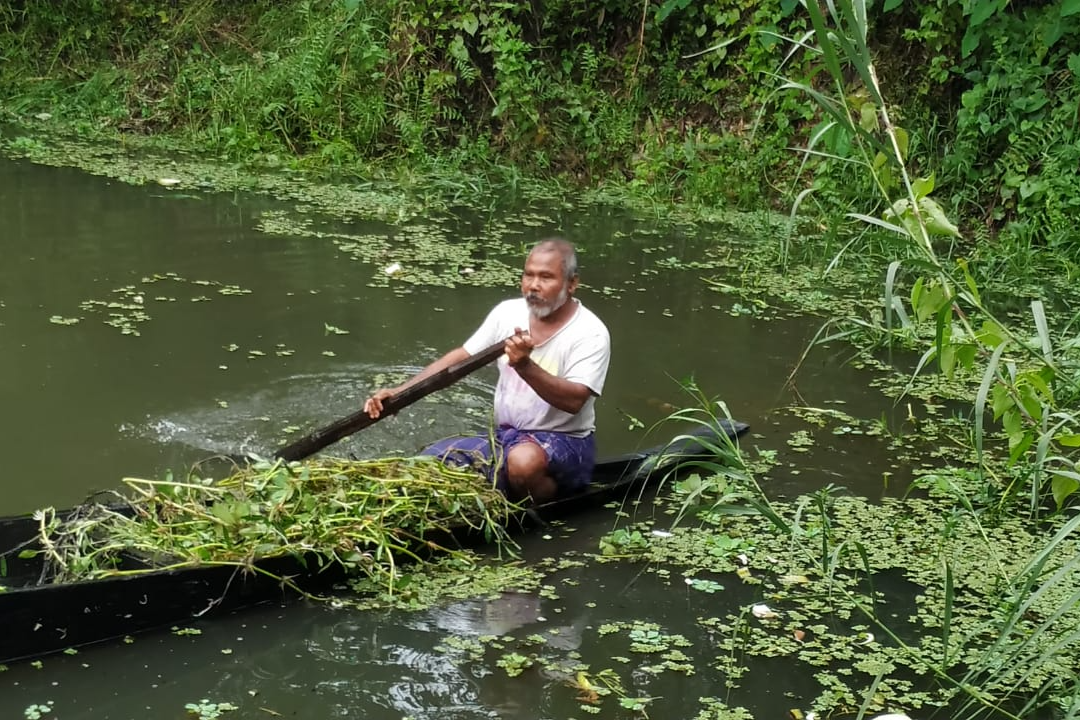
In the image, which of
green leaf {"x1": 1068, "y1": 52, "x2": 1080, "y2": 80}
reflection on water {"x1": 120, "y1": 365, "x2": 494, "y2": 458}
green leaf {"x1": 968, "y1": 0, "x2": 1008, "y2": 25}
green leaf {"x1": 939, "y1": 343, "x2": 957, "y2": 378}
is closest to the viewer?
green leaf {"x1": 939, "y1": 343, "x2": 957, "y2": 378}

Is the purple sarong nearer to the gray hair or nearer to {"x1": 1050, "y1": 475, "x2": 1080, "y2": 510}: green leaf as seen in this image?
the gray hair

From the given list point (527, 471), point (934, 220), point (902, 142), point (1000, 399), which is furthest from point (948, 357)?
point (527, 471)

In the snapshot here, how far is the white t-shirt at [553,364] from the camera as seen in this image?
4.16 meters

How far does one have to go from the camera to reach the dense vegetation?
27.6 ft

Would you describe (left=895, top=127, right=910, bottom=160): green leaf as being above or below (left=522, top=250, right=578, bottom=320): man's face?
above

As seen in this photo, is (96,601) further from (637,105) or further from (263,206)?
(637,105)

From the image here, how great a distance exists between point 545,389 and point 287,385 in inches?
66.5

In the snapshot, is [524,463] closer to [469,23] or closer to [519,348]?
[519,348]

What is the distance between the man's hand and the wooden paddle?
0.12 meters

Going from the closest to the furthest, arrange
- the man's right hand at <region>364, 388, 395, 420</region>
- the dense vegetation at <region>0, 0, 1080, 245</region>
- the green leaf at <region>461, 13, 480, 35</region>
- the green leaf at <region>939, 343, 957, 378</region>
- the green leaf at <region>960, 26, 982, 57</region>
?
the green leaf at <region>939, 343, 957, 378</region>
the man's right hand at <region>364, 388, 395, 420</region>
the green leaf at <region>960, 26, 982, 57</region>
the dense vegetation at <region>0, 0, 1080, 245</region>
the green leaf at <region>461, 13, 480, 35</region>

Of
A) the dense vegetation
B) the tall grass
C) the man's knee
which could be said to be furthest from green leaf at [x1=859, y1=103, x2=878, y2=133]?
the dense vegetation

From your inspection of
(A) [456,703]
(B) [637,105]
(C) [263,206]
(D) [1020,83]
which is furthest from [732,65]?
(A) [456,703]

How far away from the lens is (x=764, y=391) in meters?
5.72

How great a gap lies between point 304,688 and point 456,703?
0.40 metres
